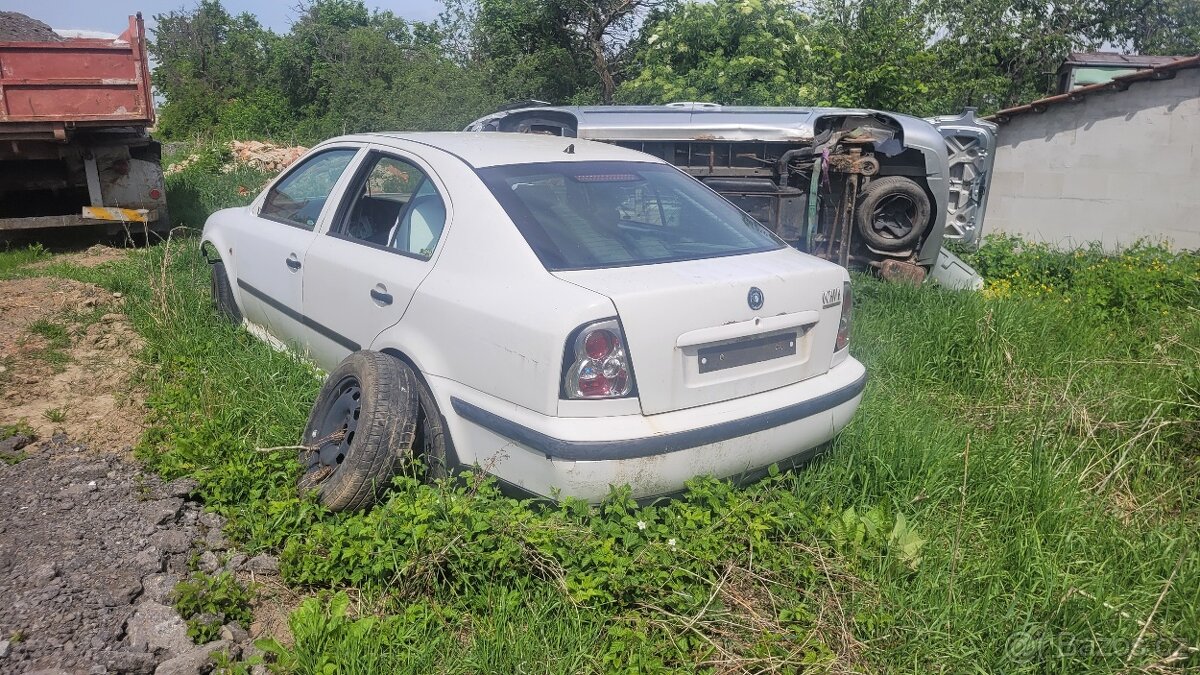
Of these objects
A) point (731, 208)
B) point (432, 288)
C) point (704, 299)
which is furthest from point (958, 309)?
point (432, 288)

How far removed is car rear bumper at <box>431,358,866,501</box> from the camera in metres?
2.97

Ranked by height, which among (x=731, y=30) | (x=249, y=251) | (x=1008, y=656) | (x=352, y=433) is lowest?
(x=1008, y=656)

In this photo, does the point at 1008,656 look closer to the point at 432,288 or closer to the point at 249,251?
the point at 432,288

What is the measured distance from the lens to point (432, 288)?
349cm

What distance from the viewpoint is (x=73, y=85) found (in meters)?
8.06

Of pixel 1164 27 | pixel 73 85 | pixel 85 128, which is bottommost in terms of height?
pixel 85 128

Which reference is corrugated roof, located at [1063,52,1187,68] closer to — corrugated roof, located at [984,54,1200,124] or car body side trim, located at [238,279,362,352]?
corrugated roof, located at [984,54,1200,124]

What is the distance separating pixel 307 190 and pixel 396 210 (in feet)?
2.76

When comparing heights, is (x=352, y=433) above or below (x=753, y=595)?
above

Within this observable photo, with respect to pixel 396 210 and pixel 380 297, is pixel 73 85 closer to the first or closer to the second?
pixel 396 210

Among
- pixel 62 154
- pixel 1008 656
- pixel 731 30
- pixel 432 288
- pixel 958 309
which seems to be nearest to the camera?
pixel 1008 656

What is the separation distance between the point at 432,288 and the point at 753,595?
1.69 m

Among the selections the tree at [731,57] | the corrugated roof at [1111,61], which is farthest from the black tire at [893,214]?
the corrugated roof at [1111,61]

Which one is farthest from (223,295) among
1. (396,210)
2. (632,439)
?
(632,439)
